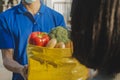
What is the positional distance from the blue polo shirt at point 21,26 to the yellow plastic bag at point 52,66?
572 millimetres

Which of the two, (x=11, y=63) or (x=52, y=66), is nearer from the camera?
(x=52, y=66)

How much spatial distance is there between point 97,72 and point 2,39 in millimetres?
1882

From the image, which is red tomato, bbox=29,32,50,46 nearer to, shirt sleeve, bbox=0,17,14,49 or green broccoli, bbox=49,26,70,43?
green broccoli, bbox=49,26,70,43

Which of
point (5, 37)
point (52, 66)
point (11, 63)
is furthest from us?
point (5, 37)

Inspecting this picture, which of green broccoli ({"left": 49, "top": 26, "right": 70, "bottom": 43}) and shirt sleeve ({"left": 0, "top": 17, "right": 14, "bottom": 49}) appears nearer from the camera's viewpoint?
green broccoli ({"left": 49, "top": 26, "right": 70, "bottom": 43})

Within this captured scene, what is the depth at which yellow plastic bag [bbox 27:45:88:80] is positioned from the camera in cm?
262

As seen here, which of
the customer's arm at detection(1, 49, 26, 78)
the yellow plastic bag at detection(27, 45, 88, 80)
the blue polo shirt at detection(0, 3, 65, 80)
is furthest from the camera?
the blue polo shirt at detection(0, 3, 65, 80)

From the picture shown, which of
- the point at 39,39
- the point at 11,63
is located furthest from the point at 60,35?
the point at 11,63

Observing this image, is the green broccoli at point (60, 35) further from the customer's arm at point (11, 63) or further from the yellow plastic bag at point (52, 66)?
the customer's arm at point (11, 63)

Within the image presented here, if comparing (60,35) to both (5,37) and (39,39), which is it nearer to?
(39,39)

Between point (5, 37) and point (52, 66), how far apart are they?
0.79 meters

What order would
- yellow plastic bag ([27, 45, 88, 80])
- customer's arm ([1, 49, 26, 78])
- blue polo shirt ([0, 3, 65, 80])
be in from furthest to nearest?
blue polo shirt ([0, 3, 65, 80]) < customer's arm ([1, 49, 26, 78]) < yellow plastic bag ([27, 45, 88, 80])

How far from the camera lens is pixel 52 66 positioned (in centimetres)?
266

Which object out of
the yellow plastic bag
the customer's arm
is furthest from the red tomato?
the customer's arm
